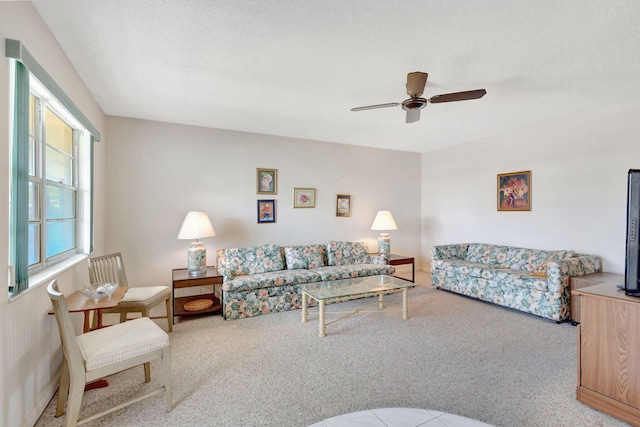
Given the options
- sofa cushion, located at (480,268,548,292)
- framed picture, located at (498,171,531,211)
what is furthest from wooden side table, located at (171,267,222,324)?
framed picture, located at (498,171,531,211)

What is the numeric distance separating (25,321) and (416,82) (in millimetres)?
3138

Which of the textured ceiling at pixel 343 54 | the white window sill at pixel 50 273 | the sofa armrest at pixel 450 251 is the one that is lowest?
the sofa armrest at pixel 450 251

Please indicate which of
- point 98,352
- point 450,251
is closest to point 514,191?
point 450,251

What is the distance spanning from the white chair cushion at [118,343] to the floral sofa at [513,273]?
12.8ft

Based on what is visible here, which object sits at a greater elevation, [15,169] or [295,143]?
[295,143]

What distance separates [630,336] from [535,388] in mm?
711

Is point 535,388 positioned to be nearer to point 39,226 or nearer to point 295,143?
point 39,226

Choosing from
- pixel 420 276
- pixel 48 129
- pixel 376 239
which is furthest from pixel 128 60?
pixel 420 276

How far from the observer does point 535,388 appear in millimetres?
2180

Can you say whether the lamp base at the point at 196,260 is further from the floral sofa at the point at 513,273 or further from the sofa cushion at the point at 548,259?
the sofa cushion at the point at 548,259

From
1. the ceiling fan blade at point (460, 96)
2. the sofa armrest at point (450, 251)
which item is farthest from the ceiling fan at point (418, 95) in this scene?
the sofa armrest at point (450, 251)

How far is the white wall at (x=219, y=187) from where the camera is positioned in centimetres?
400

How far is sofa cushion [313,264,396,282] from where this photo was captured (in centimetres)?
415

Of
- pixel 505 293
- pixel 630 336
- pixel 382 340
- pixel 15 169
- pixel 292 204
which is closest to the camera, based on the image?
pixel 15 169
